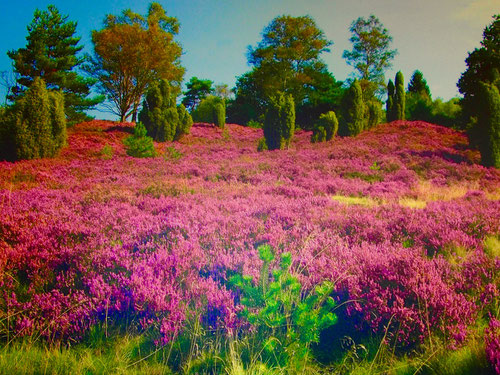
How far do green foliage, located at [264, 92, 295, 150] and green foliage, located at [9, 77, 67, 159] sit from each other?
1235 cm

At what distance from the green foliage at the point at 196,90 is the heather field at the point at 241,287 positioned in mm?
54532

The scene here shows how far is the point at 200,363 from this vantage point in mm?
2010

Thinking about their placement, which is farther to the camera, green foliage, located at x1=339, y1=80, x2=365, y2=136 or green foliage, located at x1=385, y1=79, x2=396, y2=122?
green foliage, located at x1=385, y1=79, x2=396, y2=122

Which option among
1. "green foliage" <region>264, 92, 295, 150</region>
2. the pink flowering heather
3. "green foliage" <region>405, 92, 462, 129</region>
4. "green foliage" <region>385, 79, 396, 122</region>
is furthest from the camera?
"green foliage" <region>405, 92, 462, 129</region>

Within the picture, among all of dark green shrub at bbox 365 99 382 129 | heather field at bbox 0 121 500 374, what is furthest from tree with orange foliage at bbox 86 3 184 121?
heather field at bbox 0 121 500 374

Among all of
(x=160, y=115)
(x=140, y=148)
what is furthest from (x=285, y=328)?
(x=160, y=115)

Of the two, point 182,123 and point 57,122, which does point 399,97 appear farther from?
point 57,122

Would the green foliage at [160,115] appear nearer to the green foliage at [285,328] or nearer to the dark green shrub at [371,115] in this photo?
the dark green shrub at [371,115]

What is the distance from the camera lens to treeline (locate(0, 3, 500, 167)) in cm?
1389

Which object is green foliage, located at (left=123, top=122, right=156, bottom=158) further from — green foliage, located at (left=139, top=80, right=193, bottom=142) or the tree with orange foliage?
the tree with orange foliage

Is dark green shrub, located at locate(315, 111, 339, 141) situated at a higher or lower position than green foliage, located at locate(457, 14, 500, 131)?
lower

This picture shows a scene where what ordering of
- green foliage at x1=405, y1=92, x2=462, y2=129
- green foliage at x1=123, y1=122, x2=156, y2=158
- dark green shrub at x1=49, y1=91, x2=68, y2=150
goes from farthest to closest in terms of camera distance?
green foliage at x1=405, y1=92, x2=462, y2=129 < green foliage at x1=123, y1=122, x2=156, y2=158 < dark green shrub at x1=49, y1=91, x2=68, y2=150

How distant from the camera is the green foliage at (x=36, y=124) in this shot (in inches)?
499

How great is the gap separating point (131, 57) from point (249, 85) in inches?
964
